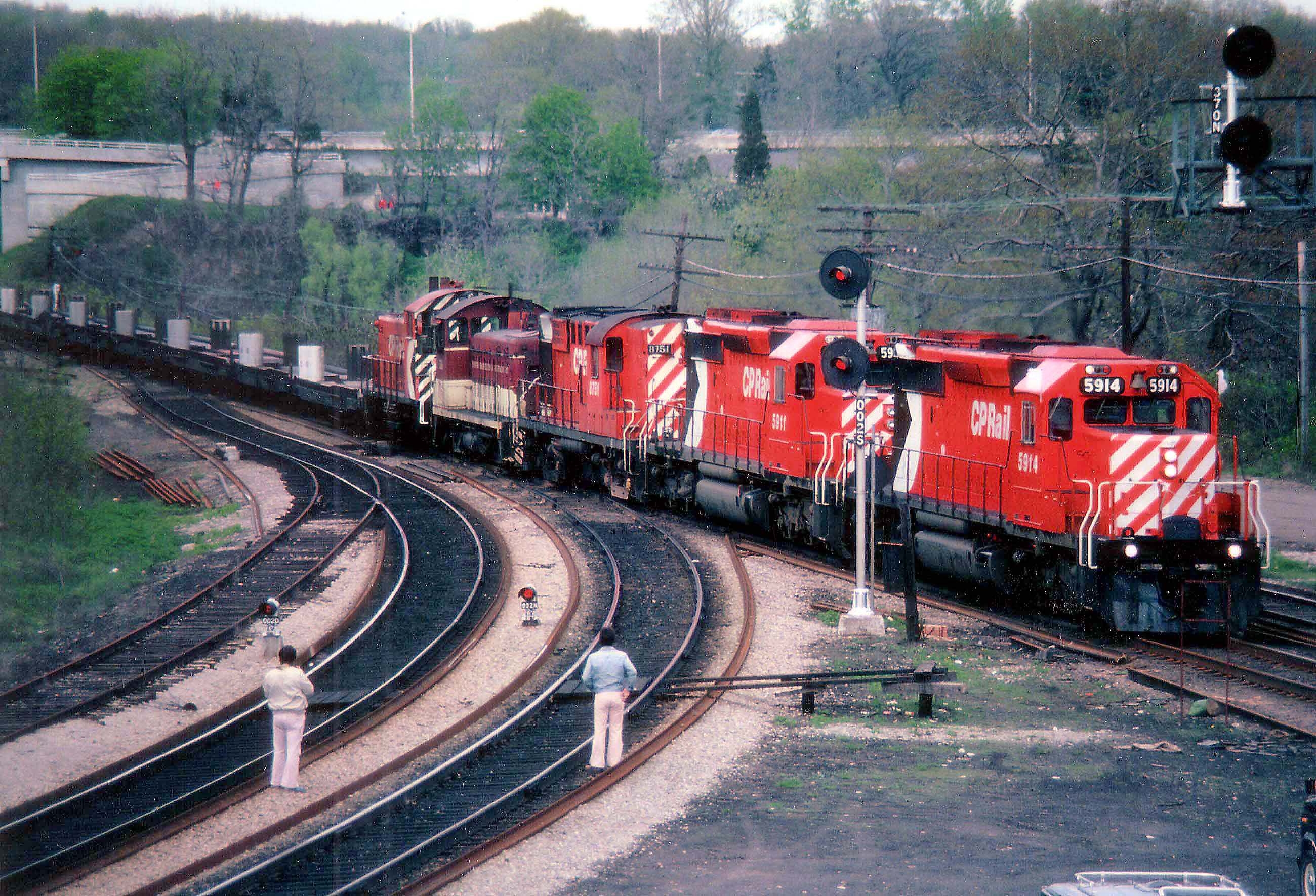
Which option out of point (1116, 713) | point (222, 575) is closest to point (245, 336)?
point (222, 575)

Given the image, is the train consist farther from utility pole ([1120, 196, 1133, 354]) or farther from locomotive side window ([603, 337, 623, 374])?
utility pole ([1120, 196, 1133, 354])

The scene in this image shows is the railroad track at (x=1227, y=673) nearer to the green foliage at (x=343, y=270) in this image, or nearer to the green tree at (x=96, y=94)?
the green tree at (x=96, y=94)

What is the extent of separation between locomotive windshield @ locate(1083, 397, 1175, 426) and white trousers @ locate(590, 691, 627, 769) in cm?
704

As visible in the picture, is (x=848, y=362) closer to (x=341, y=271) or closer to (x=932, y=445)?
(x=932, y=445)

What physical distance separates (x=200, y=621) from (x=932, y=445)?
9861mm

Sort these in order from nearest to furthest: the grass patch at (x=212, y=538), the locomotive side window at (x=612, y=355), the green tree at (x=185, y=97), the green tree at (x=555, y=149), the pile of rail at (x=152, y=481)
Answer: the grass patch at (x=212, y=538)
the locomotive side window at (x=612, y=355)
the pile of rail at (x=152, y=481)
the green tree at (x=185, y=97)
the green tree at (x=555, y=149)

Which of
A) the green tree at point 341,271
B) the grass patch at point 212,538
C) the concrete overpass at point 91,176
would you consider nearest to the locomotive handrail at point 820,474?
the grass patch at point 212,538

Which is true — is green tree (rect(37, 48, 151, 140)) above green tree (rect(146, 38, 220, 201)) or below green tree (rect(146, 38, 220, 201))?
below

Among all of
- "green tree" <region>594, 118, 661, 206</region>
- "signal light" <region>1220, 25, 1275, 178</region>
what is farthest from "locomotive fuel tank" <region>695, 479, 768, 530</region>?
"green tree" <region>594, 118, 661, 206</region>

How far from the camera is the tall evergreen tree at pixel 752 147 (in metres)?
66.6

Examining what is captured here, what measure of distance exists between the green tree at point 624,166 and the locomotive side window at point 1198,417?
5775 cm

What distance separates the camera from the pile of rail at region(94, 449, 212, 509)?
27891 millimetres

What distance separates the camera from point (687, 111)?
255 feet

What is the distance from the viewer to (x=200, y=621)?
57.0 ft
